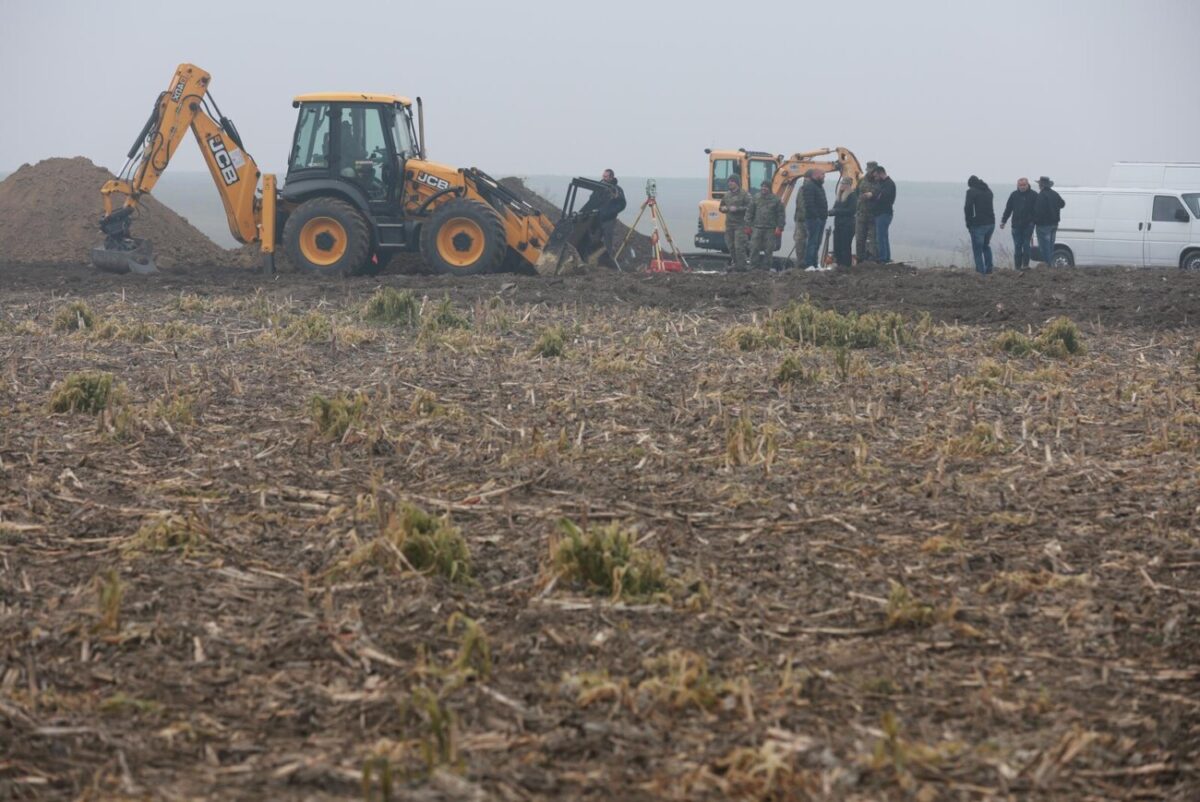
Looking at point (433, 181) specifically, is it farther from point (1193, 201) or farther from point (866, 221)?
point (1193, 201)

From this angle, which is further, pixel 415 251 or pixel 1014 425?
→ pixel 415 251

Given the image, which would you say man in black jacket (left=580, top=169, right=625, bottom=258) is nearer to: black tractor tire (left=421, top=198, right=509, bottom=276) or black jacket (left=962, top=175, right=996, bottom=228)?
black tractor tire (left=421, top=198, right=509, bottom=276)

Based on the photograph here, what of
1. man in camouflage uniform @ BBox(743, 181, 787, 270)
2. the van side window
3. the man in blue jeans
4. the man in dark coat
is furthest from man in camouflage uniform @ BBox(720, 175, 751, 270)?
the van side window

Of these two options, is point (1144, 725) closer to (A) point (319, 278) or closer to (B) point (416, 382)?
(B) point (416, 382)

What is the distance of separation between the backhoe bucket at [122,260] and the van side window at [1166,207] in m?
16.1

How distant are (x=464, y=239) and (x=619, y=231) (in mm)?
8383

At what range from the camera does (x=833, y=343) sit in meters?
13.2

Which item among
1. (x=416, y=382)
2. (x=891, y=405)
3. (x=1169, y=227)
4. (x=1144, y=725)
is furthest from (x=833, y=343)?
(x=1169, y=227)

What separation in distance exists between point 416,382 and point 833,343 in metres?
4.14

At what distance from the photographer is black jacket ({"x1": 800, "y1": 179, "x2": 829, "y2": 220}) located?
2219 cm

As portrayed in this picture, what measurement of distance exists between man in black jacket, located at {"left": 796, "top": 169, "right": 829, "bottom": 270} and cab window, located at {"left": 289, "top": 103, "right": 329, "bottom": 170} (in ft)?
23.9

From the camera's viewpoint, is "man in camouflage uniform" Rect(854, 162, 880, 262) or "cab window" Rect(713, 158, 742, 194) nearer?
"man in camouflage uniform" Rect(854, 162, 880, 262)

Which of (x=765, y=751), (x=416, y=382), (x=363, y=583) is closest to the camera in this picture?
(x=765, y=751)

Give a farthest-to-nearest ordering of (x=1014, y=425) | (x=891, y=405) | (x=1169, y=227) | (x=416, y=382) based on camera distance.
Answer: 1. (x=1169, y=227)
2. (x=416, y=382)
3. (x=891, y=405)
4. (x=1014, y=425)
